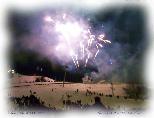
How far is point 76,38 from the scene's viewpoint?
2674 millimetres

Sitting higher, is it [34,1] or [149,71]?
[34,1]

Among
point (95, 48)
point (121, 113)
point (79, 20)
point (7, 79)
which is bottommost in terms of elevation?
point (121, 113)

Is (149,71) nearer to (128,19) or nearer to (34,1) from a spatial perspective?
(128,19)

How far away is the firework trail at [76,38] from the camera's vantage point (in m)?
2.66

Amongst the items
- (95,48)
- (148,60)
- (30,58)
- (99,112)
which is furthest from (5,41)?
(148,60)

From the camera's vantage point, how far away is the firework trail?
8.73ft

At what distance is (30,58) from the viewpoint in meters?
2.64

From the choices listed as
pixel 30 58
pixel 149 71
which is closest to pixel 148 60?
pixel 149 71

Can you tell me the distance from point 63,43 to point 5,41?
38 centimetres

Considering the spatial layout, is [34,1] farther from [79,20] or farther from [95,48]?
[95,48]

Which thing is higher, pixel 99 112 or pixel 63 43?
pixel 63 43

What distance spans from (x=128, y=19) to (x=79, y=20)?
33 cm

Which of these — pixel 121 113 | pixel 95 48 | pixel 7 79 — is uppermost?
pixel 95 48

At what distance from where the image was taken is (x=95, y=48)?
2.66m
